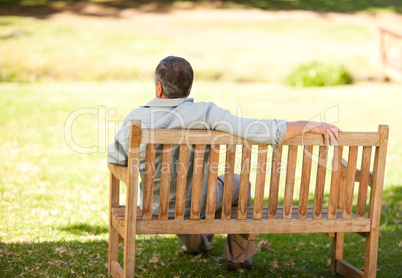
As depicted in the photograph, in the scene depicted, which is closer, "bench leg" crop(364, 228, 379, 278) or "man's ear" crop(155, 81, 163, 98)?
"man's ear" crop(155, 81, 163, 98)

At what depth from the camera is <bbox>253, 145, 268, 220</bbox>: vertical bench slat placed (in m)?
3.19

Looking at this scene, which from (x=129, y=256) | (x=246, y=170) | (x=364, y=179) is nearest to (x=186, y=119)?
(x=246, y=170)

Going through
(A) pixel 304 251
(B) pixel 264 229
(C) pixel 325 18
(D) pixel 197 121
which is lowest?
(A) pixel 304 251

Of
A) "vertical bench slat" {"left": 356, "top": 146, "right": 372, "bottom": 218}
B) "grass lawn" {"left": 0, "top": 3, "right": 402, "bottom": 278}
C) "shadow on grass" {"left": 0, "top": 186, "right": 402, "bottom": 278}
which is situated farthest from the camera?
"grass lawn" {"left": 0, "top": 3, "right": 402, "bottom": 278}

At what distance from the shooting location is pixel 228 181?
3197 millimetres

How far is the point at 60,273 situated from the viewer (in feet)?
12.0

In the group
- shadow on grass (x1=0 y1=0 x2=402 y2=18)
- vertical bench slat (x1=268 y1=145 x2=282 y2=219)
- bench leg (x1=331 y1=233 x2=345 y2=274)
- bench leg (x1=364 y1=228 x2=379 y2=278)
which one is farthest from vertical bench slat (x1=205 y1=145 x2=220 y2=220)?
shadow on grass (x1=0 y1=0 x2=402 y2=18)

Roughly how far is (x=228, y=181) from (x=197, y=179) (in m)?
0.19

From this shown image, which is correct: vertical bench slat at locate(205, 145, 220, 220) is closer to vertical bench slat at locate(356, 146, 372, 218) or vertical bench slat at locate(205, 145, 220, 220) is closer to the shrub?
vertical bench slat at locate(356, 146, 372, 218)

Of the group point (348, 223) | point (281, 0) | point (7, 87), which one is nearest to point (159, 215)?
point (348, 223)

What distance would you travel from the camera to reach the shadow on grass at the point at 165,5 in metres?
22.3

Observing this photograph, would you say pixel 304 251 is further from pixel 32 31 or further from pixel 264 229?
pixel 32 31

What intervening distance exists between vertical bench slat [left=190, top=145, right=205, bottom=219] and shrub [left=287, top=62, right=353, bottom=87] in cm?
1094

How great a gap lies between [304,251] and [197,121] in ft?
6.28
